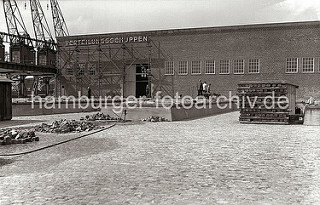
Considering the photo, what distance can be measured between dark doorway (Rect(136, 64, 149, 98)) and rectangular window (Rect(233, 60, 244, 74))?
9825mm

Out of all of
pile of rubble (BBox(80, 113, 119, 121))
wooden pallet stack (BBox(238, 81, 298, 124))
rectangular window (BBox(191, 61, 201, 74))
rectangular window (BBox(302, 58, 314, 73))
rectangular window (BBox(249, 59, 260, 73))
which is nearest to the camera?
wooden pallet stack (BBox(238, 81, 298, 124))

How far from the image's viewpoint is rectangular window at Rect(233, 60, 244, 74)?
35.5m

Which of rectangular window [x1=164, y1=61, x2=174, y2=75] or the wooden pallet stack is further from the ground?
rectangular window [x1=164, y1=61, x2=174, y2=75]

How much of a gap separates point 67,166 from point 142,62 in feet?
110

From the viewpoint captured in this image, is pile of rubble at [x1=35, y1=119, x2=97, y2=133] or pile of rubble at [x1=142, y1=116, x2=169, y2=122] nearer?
pile of rubble at [x1=35, y1=119, x2=97, y2=133]

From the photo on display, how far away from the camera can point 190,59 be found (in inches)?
1463

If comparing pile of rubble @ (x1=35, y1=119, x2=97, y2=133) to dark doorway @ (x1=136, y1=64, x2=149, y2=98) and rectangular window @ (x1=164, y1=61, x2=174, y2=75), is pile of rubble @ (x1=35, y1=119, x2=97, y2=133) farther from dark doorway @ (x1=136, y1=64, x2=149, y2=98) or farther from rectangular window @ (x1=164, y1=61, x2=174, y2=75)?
dark doorway @ (x1=136, y1=64, x2=149, y2=98)

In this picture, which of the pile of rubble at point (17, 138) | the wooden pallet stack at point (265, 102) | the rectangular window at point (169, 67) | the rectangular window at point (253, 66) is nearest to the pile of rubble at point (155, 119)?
the wooden pallet stack at point (265, 102)

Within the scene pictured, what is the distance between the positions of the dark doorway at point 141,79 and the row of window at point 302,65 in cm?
1516

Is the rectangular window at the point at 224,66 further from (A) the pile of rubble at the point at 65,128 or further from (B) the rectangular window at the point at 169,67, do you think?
(A) the pile of rubble at the point at 65,128

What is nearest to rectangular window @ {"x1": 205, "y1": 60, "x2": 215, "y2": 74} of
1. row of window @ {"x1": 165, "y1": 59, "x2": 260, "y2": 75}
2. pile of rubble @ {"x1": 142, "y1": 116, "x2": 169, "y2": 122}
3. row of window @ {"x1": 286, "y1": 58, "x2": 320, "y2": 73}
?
row of window @ {"x1": 165, "y1": 59, "x2": 260, "y2": 75}
